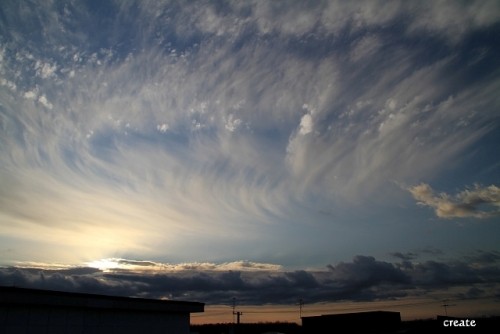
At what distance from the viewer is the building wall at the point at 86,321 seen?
548 inches

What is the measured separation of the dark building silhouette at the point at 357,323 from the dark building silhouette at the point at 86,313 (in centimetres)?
6030

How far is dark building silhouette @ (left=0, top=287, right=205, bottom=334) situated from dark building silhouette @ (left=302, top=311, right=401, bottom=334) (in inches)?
2374

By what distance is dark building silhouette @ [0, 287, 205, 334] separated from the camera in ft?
45.6

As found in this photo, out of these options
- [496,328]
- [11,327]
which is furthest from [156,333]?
[496,328]

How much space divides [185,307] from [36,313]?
354 inches

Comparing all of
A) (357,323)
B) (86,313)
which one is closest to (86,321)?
(86,313)

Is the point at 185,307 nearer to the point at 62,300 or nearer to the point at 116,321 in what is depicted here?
the point at 116,321

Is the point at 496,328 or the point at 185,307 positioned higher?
the point at 185,307

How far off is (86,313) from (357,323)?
68256 mm

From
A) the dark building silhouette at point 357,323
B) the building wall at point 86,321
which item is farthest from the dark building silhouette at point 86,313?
the dark building silhouette at point 357,323

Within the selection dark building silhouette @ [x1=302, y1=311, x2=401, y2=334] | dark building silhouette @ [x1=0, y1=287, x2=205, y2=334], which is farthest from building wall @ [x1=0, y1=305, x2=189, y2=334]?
dark building silhouette @ [x1=302, y1=311, x2=401, y2=334]

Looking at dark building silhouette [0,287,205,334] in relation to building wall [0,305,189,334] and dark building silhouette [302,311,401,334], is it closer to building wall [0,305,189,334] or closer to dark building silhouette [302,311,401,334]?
building wall [0,305,189,334]

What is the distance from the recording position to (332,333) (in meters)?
73.2

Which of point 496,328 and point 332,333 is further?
point 332,333
